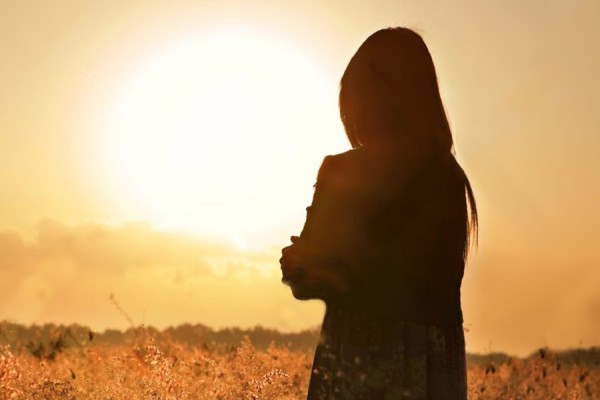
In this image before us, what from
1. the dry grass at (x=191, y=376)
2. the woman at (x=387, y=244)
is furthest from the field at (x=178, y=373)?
the woman at (x=387, y=244)

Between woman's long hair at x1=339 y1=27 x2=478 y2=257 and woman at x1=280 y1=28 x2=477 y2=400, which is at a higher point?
woman's long hair at x1=339 y1=27 x2=478 y2=257

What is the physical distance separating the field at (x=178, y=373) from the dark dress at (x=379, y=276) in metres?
3.97

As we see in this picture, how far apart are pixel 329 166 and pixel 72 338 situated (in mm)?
4942

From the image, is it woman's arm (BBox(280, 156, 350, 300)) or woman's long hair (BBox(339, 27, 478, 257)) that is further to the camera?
woman's long hair (BBox(339, 27, 478, 257))

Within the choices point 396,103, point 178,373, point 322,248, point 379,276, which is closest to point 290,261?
point 322,248


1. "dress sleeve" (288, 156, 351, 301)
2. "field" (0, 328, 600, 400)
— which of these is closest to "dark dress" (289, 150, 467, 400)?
"dress sleeve" (288, 156, 351, 301)

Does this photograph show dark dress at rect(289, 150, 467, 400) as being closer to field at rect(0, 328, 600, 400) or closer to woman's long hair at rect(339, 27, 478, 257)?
woman's long hair at rect(339, 27, 478, 257)

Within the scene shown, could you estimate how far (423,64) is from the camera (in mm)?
3926

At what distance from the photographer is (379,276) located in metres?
3.67

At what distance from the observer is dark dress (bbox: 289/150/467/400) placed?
369cm

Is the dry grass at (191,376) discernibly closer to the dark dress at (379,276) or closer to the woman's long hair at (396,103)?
the dark dress at (379,276)

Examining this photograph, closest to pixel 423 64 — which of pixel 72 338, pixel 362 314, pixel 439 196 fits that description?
pixel 439 196

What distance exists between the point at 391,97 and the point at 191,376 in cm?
481

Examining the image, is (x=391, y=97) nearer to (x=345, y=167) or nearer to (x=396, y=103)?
(x=396, y=103)
